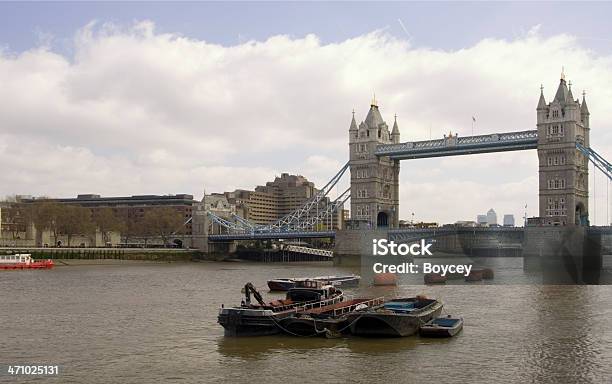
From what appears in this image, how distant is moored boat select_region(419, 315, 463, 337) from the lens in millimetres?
31653

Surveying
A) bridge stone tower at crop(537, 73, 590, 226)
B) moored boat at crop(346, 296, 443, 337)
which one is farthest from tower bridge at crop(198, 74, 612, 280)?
moored boat at crop(346, 296, 443, 337)

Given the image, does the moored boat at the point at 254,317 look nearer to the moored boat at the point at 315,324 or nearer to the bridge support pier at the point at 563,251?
the moored boat at the point at 315,324

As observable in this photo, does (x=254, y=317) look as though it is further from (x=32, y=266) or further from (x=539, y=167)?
(x=539, y=167)

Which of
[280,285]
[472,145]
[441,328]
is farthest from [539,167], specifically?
[441,328]

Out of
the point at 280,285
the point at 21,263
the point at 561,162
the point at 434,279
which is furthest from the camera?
the point at 561,162

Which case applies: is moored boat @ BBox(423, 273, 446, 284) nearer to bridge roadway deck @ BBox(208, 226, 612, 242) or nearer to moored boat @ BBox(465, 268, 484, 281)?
moored boat @ BBox(465, 268, 484, 281)

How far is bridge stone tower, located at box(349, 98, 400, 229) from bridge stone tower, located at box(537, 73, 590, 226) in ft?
93.4

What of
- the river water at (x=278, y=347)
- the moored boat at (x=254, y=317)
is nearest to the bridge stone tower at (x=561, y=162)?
the river water at (x=278, y=347)

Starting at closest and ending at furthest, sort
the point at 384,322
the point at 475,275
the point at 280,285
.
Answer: the point at 384,322
the point at 280,285
the point at 475,275

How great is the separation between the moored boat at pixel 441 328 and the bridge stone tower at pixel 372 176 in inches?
3445

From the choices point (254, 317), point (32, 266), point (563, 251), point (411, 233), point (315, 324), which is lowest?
point (315, 324)

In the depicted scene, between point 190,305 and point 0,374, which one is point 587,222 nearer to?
point 190,305

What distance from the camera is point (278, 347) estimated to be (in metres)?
29.4

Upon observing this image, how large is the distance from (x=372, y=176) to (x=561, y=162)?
104 feet
